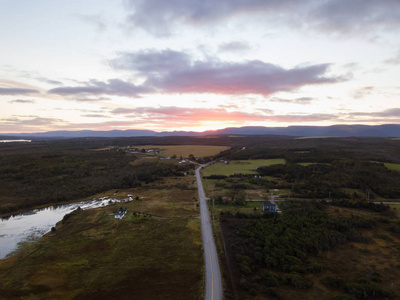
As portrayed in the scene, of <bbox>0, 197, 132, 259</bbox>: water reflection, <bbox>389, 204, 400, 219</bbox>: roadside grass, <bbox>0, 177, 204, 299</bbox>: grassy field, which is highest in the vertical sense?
<bbox>389, 204, 400, 219</bbox>: roadside grass

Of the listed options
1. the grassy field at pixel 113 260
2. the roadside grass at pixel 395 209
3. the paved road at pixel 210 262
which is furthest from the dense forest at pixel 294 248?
the grassy field at pixel 113 260

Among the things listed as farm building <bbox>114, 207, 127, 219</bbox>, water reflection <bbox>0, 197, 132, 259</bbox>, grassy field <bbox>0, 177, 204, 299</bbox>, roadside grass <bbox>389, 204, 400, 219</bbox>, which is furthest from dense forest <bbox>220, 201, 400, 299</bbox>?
water reflection <bbox>0, 197, 132, 259</bbox>

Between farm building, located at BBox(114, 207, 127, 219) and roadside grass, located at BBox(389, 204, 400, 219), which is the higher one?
farm building, located at BBox(114, 207, 127, 219)

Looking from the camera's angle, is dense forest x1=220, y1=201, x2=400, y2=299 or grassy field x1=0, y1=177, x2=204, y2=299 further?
grassy field x1=0, y1=177, x2=204, y2=299

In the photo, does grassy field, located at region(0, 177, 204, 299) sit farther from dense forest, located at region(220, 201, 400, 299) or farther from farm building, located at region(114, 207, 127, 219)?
dense forest, located at region(220, 201, 400, 299)

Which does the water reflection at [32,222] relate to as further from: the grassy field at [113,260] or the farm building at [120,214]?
the farm building at [120,214]

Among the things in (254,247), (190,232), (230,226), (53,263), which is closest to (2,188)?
(53,263)
